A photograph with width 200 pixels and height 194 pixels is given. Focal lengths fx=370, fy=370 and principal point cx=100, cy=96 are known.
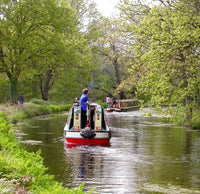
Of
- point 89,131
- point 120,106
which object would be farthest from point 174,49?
point 120,106

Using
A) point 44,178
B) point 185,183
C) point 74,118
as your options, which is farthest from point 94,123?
point 44,178

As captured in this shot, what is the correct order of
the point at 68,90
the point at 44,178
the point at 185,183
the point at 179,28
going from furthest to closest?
the point at 68,90
the point at 179,28
the point at 185,183
the point at 44,178

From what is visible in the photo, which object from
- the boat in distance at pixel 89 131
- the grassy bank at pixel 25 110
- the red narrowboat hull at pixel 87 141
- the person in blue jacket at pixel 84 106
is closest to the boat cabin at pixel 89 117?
the boat in distance at pixel 89 131

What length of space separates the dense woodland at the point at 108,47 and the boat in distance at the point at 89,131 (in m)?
2.61

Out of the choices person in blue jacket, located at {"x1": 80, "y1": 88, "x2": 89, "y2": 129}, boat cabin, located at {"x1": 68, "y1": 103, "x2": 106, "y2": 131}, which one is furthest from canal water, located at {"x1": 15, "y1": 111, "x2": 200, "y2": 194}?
person in blue jacket, located at {"x1": 80, "y1": 88, "x2": 89, "y2": 129}

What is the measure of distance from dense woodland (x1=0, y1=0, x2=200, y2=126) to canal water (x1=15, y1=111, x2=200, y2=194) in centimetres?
204

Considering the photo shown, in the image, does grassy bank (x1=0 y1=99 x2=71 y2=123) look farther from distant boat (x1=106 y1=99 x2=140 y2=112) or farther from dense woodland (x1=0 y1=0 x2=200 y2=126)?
distant boat (x1=106 y1=99 x2=140 y2=112)

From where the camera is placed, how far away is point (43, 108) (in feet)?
122

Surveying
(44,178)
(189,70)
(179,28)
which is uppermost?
(179,28)

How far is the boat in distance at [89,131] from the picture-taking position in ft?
47.2

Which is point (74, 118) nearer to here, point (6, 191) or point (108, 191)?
point (108, 191)

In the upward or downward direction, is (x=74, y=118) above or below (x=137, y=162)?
above

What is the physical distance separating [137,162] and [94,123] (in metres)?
4.42

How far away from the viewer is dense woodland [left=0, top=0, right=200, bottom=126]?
602 inches
